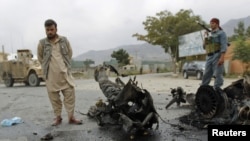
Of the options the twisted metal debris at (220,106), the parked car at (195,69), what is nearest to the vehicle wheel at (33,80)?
the parked car at (195,69)

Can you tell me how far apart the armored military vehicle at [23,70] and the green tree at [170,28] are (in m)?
18.7

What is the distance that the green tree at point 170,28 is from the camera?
36.6 m

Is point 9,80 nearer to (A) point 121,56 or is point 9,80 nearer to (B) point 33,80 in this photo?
(B) point 33,80

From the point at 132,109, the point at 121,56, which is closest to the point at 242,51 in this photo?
the point at 132,109

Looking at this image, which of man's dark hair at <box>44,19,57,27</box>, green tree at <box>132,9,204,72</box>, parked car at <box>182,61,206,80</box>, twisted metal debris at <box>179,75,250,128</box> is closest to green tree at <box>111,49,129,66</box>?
green tree at <box>132,9,204,72</box>

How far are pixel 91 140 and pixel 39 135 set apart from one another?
91cm

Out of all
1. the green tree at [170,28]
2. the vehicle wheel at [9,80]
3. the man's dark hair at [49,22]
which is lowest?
the vehicle wheel at [9,80]

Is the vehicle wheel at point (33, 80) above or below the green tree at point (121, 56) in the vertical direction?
below

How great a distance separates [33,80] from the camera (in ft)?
65.8

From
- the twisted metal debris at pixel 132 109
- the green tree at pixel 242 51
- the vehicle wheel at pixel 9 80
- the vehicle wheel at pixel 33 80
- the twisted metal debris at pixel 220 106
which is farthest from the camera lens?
the green tree at pixel 242 51

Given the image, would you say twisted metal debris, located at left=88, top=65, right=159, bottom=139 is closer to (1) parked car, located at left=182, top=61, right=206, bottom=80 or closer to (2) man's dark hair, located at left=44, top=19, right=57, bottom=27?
(2) man's dark hair, located at left=44, top=19, right=57, bottom=27

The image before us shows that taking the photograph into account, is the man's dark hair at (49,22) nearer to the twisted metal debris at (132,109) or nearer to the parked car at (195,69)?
the twisted metal debris at (132,109)

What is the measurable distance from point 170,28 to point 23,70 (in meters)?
21.1

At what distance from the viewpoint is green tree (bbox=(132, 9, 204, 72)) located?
120 feet
